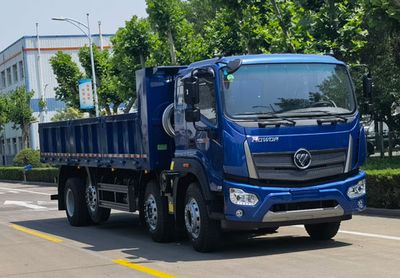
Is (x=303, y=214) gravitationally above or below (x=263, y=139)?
below

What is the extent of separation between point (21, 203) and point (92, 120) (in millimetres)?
11200

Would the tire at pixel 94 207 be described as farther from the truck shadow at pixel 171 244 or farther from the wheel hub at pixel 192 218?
the wheel hub at pixel 192 218

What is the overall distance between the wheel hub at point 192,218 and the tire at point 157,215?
3.05 ft

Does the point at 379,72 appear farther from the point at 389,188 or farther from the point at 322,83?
the point at 322,83

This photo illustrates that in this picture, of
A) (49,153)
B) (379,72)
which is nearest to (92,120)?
(49,153)

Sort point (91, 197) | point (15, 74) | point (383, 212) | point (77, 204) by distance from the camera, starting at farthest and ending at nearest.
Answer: point (15, 74)
point (77, 204)
point (91, 197)
point (383, 212)

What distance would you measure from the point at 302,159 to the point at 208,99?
156cm

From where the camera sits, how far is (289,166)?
9164 millimetres

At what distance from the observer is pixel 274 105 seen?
9.38 metres

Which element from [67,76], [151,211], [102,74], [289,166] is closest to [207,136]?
[289,166]

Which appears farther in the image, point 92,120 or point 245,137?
point 92,120

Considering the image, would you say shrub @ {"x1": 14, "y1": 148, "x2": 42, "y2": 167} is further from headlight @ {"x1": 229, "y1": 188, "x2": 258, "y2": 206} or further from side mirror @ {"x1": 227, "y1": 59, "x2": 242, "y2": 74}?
headlight @ {"x1": 229, "y1": 188, "x2": 258, "y2": 206}

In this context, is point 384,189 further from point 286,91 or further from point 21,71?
point 21,71

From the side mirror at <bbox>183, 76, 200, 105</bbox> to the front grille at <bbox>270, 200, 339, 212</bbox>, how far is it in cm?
182
